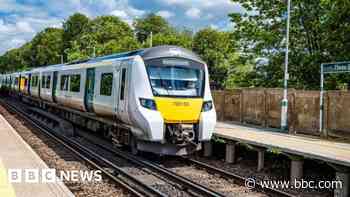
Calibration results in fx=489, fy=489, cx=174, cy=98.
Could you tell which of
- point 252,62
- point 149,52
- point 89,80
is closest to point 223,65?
point 252,62

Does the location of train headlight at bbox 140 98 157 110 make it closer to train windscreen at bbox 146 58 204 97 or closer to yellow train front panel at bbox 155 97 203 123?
yellow train front panel at bbox 155 97 203 123

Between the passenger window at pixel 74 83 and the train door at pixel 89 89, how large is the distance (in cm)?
122

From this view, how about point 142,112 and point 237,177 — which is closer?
point 237,177

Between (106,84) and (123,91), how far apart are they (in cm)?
185

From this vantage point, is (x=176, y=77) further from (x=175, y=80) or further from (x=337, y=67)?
(x=337, y=67)

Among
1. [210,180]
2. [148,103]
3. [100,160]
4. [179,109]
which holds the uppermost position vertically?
[148,103]

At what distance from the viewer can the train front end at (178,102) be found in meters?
12.4

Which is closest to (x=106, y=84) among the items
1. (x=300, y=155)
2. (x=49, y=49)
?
(x=300, y=155)

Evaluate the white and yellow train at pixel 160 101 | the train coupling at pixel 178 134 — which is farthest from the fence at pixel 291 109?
the train coupling at pixel 178 134

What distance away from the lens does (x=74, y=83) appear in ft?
63.2

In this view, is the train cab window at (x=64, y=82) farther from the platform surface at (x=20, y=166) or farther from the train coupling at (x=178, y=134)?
the train coupling at (x=178, y=134)

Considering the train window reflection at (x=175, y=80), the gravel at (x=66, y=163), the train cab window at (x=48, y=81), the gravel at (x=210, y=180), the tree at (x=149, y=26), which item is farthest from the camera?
the tree at (x=149, y=26)

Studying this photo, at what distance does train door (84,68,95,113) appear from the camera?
16609mm

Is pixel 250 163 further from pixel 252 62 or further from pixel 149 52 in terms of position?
pixel 252 62
